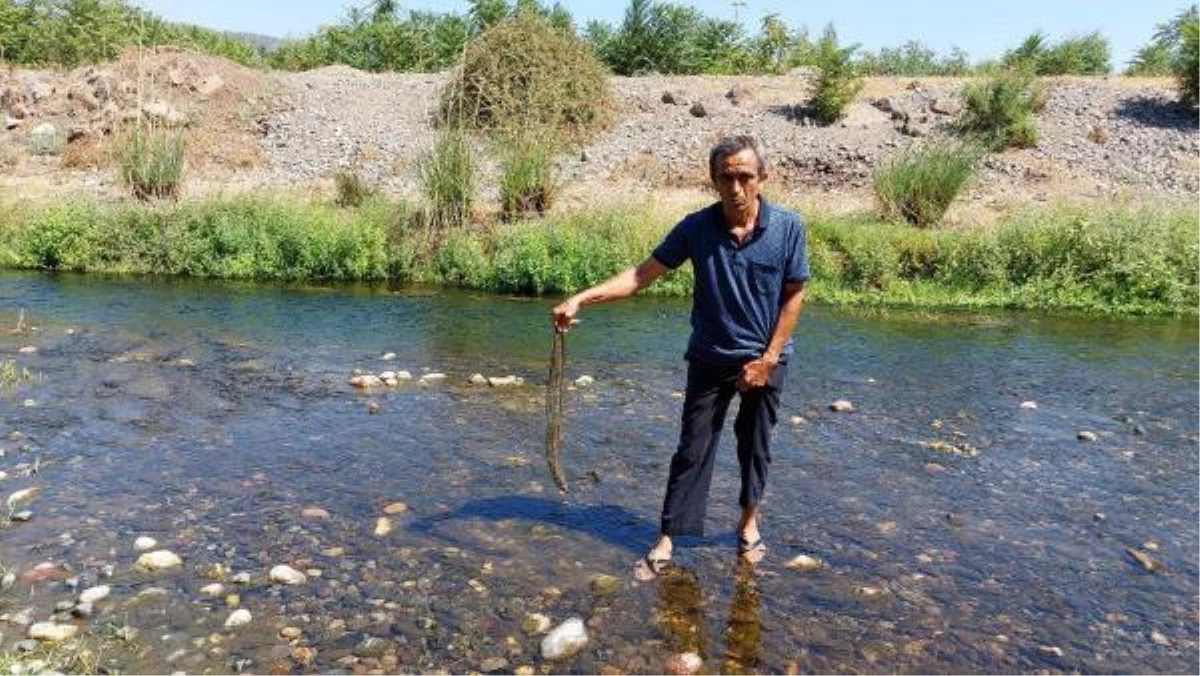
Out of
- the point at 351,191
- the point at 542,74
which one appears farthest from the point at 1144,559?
the point at 542,74

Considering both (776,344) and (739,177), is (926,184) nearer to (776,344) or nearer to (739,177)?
(776,344)

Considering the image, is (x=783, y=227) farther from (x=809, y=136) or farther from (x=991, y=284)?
(x=809, y=136)

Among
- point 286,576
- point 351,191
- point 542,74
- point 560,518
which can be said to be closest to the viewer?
point 286,576

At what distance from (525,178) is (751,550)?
1163 centimetres

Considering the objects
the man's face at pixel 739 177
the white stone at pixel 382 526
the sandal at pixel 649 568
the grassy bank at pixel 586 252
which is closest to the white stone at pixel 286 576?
the white stone at pixel 382 526

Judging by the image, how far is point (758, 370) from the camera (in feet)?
16.0

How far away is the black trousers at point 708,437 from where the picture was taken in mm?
5105

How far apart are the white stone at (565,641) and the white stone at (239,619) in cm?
149

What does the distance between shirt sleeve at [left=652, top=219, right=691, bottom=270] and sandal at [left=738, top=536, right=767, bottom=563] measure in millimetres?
1780

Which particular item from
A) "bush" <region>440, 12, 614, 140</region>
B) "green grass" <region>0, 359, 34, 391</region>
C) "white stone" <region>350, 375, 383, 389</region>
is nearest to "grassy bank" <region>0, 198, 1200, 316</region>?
"white stone" <region>350, 375, 383, 389</region>

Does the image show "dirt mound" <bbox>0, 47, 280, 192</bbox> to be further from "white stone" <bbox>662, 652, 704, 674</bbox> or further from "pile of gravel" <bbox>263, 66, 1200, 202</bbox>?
"white stone" <bbox>662, 652, 704, 674</bbox>

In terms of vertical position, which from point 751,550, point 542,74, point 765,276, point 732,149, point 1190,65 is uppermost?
point 1190,65

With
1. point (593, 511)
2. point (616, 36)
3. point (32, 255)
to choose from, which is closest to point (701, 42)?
point (616, 36)

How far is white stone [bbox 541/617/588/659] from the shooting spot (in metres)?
4.52
